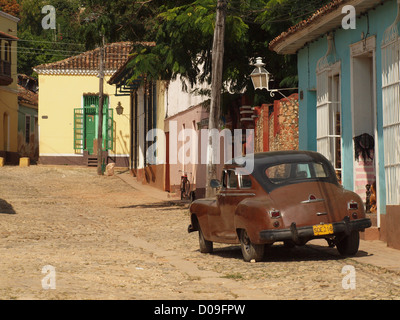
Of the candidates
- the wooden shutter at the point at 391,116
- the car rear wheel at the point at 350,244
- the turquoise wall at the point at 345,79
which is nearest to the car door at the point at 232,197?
the car rear wheel at the point at 350,244

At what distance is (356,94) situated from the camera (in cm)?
1677

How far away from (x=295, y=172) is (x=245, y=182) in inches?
29.8

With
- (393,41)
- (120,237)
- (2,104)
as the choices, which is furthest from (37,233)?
(2,104)

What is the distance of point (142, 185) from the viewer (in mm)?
38500

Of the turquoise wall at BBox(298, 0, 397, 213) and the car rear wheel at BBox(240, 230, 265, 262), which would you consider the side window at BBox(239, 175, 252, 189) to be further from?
the turquoise wall at BBox(298, 0, 397, 213)

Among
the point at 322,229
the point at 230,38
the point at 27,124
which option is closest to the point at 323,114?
the point at 230,38

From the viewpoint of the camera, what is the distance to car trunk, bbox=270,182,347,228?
12203 mm

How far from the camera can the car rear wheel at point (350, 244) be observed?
1293cm

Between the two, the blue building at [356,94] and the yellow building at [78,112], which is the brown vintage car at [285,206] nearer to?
the blue building at [356,94]

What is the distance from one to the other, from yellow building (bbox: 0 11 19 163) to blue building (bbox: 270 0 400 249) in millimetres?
32655

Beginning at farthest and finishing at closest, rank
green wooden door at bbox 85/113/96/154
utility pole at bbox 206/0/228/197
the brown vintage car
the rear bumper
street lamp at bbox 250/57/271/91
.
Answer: green wooden door at bbox 85/113/96/154 < street lamp at bbox 250/57/271/91 < utility pole at bbox 206/0/228/197 < the brown vintage car < the rear bumper

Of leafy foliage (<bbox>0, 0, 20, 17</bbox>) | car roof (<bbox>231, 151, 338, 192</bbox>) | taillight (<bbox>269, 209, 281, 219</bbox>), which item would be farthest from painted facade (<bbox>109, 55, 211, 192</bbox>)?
leafy foliage (<bbox>0, 0, 20, 17</bbox>)

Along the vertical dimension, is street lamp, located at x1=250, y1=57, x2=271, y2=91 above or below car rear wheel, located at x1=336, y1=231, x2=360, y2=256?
above

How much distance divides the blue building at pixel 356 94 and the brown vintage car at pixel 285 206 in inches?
73.6
